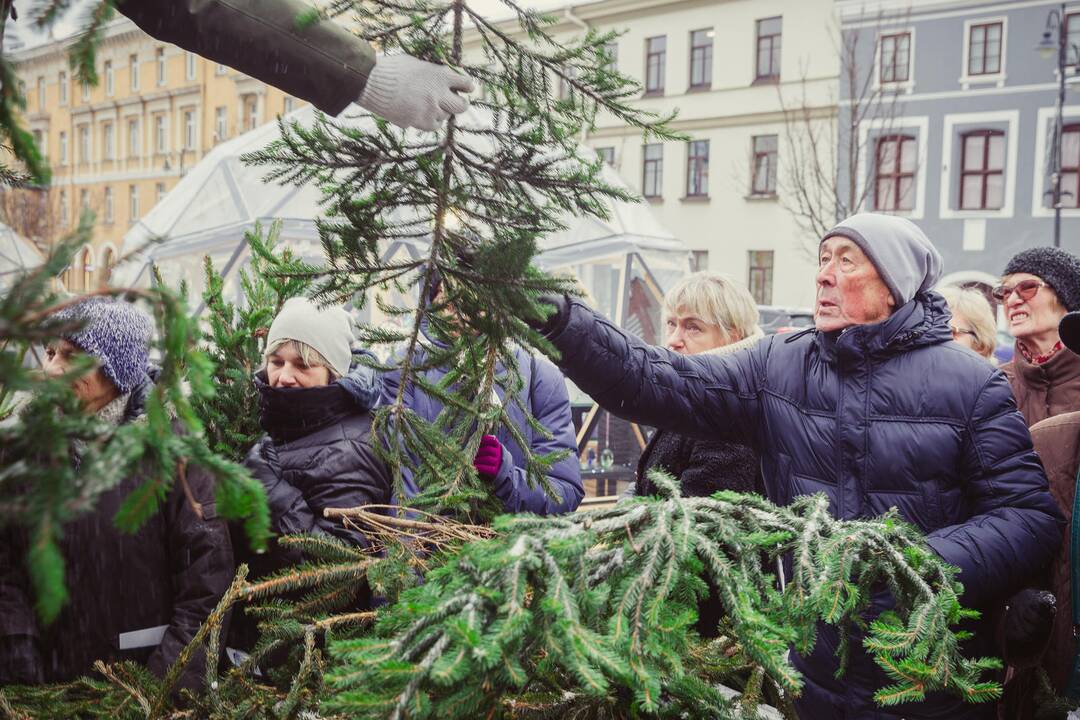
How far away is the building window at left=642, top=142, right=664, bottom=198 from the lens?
28047mm

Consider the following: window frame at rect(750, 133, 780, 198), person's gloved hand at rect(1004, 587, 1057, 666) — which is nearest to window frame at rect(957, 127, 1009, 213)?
window frame at rect(750, 133, 780, 198)

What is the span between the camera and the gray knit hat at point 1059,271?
3580mm

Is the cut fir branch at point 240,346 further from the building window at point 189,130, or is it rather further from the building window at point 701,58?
the building window at point 189,130

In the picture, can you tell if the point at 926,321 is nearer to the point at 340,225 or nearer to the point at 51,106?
the point at 340,225

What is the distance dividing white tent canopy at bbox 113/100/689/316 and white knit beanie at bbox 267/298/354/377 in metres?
7.60

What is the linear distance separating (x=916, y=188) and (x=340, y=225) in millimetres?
24778

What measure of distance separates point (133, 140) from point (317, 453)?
144 feet

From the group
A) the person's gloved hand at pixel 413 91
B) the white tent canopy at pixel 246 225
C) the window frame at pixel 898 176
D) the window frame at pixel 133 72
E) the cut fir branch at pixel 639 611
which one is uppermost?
the window frame at pixel 133 72

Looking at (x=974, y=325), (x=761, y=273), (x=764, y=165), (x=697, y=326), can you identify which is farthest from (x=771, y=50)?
(x=697, y=326)

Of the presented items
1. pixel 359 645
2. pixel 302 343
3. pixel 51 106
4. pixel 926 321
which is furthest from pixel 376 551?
pixel 51 106

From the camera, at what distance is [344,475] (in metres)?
2.61

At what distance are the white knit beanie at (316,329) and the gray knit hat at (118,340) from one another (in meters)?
0.43

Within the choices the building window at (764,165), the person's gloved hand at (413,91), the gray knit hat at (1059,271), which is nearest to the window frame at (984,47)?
the building window at (764,165)

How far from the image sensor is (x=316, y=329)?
2.76 m
